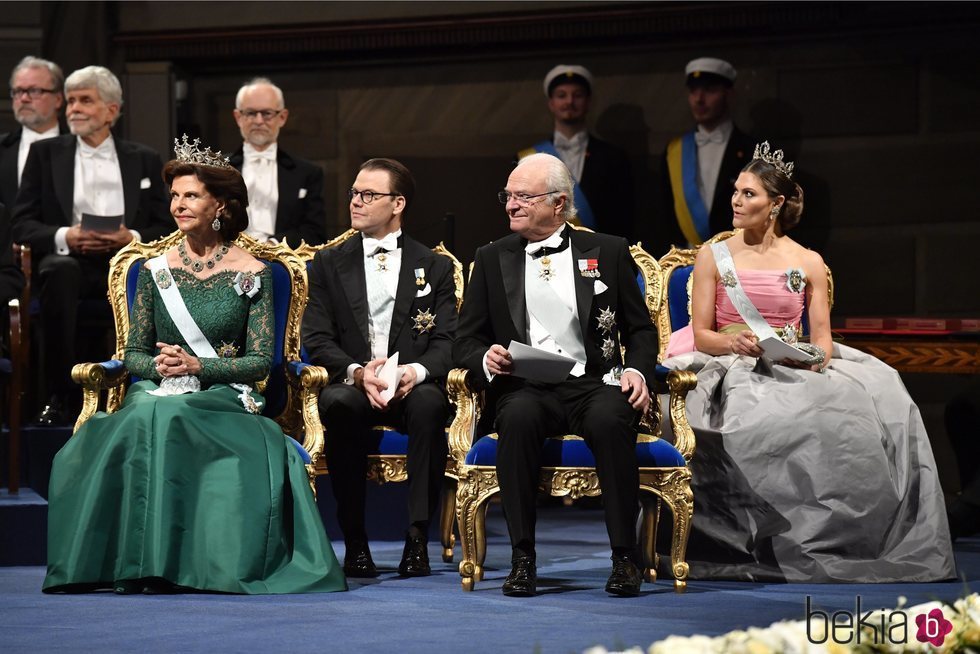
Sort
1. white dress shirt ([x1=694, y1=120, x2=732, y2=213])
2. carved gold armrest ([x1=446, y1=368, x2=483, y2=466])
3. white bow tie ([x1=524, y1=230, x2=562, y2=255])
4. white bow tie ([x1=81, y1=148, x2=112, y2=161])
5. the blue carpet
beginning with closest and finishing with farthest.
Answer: the blue carpet, carved gold armrest ([x1=446, y1=368, x2=483, y2=466]), white bow tie ([x1=524, y1=230, x2=562, y2=255]), white bow tie ([x1=81, y1=148, x2=112, y2=161]), white dress shirt ([x1=694, y1=120, x2=732, y2=213])

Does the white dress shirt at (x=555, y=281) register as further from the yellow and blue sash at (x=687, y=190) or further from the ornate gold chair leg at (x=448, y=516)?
the yellow and blue sash at (x=687, y=190)

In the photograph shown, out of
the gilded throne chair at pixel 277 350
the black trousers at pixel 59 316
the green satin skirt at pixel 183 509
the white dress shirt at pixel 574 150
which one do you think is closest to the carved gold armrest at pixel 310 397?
the gilded throne chair at pixel 277 350

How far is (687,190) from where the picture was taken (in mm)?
6652

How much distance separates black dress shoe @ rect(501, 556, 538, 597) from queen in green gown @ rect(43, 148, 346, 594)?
0.50m

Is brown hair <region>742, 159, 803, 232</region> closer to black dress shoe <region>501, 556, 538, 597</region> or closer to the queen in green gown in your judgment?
black dress shoe <region>501, 556, 538, 597</region>

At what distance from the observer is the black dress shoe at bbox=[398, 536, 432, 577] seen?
4434 mm

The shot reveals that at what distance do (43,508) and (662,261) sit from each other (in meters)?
2.25

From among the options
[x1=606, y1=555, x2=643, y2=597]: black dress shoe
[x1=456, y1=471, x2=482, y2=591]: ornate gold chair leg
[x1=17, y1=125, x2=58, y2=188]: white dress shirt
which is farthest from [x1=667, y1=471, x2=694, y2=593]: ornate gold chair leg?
[x1=17, y1=125, x2=58, y2=188]: white dress shirt

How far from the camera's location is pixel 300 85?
309 inches

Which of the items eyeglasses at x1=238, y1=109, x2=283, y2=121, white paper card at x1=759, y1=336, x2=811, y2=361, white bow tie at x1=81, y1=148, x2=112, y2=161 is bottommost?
white paper card at x1=759, y1=336, x2=811, y2=361

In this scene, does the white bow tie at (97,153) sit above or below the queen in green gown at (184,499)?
above

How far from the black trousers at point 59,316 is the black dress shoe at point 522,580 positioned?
2.23 m

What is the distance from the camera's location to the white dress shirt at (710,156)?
6637 millimetres

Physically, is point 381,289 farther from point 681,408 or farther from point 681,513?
point 681,513
